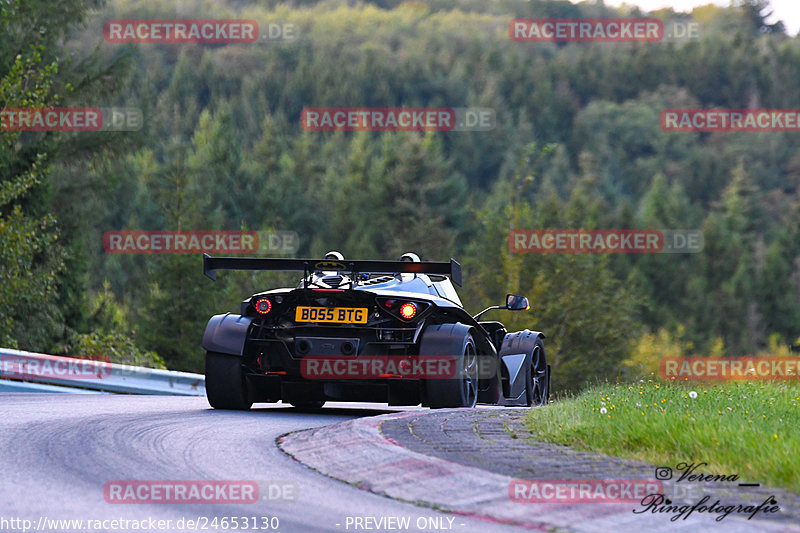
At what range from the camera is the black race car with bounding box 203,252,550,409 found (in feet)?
33.8

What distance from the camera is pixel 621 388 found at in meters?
11.6

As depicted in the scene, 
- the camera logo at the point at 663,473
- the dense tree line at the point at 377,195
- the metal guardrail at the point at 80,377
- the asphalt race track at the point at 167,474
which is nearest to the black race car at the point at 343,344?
the asphalt race track at the point at 167,474

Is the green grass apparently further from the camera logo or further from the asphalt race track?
the asphalt race track

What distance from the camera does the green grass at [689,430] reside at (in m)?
6.23

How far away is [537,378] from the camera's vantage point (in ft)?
42.5

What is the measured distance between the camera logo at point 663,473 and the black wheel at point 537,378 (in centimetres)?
606

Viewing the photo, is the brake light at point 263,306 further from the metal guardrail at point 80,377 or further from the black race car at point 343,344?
the metal guardrail at point 80,377

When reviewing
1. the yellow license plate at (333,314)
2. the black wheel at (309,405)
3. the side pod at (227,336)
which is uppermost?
the yellow license plate at (333,314)

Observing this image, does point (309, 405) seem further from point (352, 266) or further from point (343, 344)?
point (352, 266)

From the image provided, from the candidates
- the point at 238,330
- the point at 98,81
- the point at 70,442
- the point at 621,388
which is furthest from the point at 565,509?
the point at 98,81

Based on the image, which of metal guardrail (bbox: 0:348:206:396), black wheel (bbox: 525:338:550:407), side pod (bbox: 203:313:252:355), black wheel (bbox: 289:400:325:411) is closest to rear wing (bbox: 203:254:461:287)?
side pod (bbox: 203:313:252:355)

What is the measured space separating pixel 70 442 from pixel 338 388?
323 cm

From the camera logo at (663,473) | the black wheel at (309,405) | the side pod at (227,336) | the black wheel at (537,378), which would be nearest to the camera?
the camera logo at (663,473)

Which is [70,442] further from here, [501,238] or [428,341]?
[501,238]
